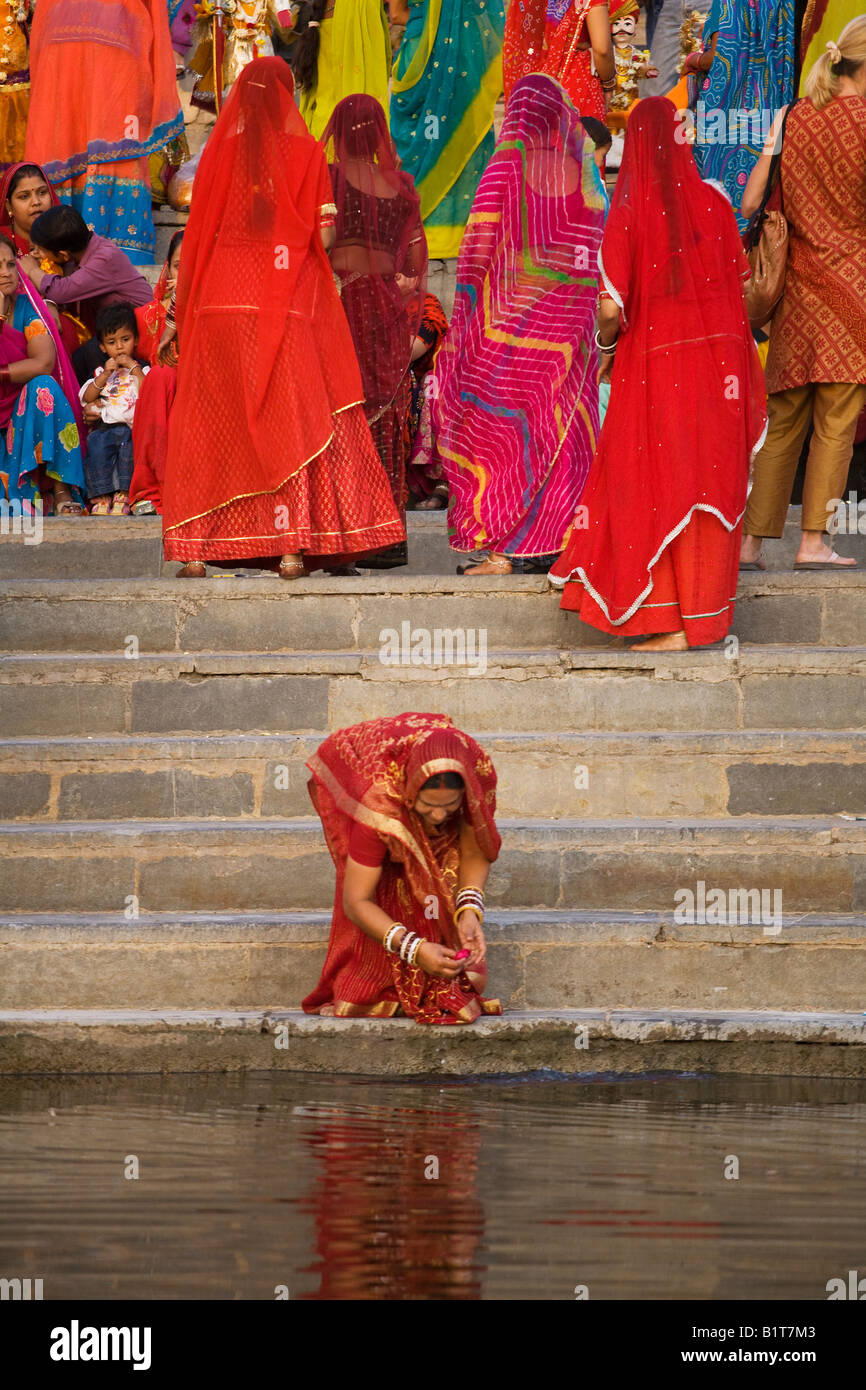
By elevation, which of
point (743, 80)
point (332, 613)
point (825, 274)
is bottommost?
point (332, 613)

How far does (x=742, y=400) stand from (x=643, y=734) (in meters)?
1.29

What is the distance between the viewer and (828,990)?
5004 millimetres

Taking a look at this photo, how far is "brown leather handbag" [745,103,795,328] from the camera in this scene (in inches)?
267

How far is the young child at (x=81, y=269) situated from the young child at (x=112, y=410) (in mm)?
331

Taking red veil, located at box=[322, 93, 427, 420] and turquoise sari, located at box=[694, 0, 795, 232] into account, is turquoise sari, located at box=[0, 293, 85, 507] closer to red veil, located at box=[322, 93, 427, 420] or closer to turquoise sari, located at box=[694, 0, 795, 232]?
red veil, located at box=[322, 93, 427, 420]

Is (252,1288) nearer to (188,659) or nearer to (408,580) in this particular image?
(188,659)

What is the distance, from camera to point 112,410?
8.12 m

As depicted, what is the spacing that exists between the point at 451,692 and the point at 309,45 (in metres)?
5.41

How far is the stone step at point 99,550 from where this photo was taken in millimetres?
7230

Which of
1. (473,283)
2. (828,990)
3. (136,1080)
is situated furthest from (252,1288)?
(473,283)

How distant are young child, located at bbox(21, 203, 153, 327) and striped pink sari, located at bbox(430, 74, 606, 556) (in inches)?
88.8

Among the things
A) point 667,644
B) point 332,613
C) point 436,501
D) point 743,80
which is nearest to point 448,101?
point 743,80

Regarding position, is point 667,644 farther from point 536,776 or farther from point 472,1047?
point 472,1047

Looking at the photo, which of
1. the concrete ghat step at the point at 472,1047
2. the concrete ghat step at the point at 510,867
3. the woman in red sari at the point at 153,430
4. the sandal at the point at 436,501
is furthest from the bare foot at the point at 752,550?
the concrete ghat step at the point at 472,1047
